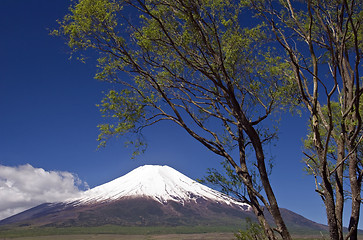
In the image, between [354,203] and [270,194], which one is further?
[354,203]

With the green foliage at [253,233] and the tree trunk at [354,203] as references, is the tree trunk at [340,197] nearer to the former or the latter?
the tree trunk at [354,203]

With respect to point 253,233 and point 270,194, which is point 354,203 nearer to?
point 270,194

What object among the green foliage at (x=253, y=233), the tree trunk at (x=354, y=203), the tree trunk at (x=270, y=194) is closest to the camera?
the tree trunk at (x=270, y=194)

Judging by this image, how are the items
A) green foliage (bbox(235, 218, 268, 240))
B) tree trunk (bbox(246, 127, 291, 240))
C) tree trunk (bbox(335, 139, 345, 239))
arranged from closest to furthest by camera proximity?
1. tree trunk (bbox(246, 127, 291, 240))
2. tree trunk (bbox(335, 139, 345, 239))
3. green foliage (bbox(235, 218, 268, 240))

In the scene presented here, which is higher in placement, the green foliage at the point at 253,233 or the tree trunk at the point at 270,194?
the tree trunk at the point at 270,194

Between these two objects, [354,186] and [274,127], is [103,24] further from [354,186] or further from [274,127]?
[354,186]

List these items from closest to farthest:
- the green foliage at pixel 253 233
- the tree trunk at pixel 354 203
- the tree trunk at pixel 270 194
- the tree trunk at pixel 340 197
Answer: the tree trunk at pixel 270 194 < the tree trunk at pixel 340 197 < the tree trunk at pixel 354 203 < the green foliage at pixel 253 233

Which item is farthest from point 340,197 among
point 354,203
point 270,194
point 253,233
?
point 253,233

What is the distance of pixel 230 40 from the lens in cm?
1115

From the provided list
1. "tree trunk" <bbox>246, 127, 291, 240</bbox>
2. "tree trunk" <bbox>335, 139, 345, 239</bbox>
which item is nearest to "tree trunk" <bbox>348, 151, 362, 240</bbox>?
"tree trunk" <bbox>335, 139, 345, 239</bbox>

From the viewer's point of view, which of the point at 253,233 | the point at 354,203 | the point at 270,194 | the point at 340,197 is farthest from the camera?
the point at 253,233

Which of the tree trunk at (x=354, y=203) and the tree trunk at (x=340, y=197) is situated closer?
the tree trunk at (x=340, y=197)

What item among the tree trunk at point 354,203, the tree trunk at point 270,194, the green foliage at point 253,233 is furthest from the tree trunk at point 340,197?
the green foliage at point 253,233

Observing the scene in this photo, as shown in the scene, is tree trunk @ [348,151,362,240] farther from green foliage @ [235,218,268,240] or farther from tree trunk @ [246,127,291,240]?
green foliage @ [235,218,268,240]
